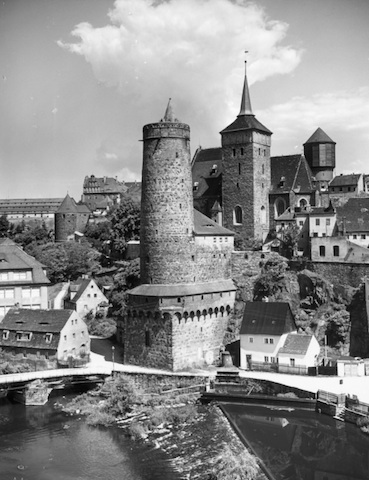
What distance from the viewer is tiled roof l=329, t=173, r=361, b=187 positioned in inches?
2645

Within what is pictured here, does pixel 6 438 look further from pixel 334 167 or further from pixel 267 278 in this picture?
pixel 334 167

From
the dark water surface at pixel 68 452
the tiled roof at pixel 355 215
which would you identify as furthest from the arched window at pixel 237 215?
the dark water surface at pixel 68 452

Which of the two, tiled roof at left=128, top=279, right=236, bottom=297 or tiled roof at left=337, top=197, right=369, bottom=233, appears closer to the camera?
tiled roof at left=128, top=279, right=236, bottom=297

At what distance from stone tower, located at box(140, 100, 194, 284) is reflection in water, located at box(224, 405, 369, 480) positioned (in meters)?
11.2

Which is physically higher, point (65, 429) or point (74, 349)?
point (74, 349)

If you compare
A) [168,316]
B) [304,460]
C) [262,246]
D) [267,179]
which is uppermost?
[267,179]

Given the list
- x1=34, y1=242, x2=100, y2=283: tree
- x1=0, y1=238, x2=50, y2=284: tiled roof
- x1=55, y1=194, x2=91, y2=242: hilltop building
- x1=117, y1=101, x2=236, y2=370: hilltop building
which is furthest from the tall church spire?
x1=55, y1=194, x2=91, y2=242: hilltop building

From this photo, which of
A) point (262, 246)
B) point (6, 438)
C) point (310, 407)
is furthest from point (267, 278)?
point (6, 438)

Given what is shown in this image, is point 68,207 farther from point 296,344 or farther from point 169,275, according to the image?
point 296,344

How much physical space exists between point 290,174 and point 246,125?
6390mm

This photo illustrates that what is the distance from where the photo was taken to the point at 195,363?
44.2m

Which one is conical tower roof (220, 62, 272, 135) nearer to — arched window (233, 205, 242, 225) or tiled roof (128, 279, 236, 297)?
arched window (233, 205, 242, 225)

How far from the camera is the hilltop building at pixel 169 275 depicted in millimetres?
43875

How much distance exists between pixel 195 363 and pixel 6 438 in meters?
14.2
